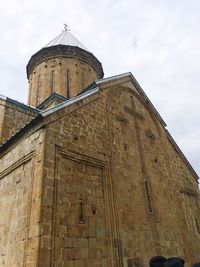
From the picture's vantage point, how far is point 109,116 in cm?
843

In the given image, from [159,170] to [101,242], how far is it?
4.36 meters

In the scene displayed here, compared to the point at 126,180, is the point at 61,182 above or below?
below

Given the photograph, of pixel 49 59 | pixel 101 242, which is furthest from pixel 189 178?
pixel 49 59

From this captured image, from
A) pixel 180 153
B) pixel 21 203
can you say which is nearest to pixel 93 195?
pixel 21 203

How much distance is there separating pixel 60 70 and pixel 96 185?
31.6ft

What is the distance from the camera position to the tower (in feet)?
46.4

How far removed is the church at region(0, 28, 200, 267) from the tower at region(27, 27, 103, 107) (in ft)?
10.0

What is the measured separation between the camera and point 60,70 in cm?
1440

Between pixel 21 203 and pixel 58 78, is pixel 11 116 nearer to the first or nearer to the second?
pixel 21 203

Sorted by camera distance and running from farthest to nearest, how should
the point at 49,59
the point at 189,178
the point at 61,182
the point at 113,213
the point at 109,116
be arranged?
1. the point at 49,59
2. the point at 189,178
3. the point at 109,116
4. the point at 113,213
5. the point at 61,182

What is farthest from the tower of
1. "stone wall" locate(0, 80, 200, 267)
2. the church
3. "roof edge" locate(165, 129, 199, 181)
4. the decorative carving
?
the decorative carving

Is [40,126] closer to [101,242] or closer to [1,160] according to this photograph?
[1,160]

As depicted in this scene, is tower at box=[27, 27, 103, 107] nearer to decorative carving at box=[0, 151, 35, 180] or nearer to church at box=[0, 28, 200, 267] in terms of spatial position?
church at box=[0, 28, 200, 267]

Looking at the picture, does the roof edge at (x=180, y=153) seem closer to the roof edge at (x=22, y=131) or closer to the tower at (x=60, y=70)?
the tower at (x=60, y=70)
